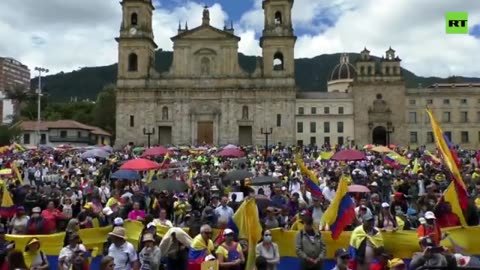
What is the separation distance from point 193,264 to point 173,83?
62.8 metres

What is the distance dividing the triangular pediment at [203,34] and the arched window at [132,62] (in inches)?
196

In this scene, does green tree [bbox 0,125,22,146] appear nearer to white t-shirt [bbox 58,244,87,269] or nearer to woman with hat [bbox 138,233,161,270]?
white t-shirt [bbox 58,244,87,269]

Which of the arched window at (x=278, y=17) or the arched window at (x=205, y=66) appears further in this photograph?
the arched window at (x=205, y=66)

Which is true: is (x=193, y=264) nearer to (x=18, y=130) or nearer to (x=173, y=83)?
(x=173, y=83)

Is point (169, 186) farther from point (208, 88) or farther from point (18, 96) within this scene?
point (18, 96)

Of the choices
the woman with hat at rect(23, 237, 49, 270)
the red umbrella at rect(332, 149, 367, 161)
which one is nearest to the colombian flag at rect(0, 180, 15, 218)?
the woman with hat at rect(23, 237, 49, 270)

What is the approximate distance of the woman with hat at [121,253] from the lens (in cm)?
870

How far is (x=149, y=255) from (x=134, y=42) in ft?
211

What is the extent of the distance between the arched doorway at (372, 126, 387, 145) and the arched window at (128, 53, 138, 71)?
2910 centimetres

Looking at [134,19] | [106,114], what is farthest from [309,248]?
[106,114]

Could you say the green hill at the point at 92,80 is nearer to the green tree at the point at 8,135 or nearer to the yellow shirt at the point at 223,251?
the green tree at the point at 8,135

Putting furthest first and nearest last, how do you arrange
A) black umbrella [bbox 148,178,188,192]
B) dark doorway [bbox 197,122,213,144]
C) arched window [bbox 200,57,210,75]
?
arched window [bbox 200,57,210,75]
dark doorway [bbox 197,122,213,144]
black umbrella [bbox 148,178,188,192]

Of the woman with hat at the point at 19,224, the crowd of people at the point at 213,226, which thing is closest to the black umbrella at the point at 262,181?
the crowd of people at the point at 213,226

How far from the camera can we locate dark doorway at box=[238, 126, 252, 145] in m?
70.6
